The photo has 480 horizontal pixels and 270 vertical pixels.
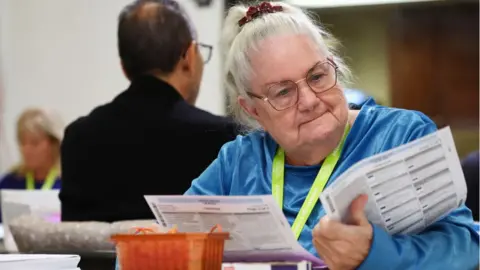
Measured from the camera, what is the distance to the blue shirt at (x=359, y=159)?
128cm

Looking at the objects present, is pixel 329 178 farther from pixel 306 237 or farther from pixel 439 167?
pixel 439 167

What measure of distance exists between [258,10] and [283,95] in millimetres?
193

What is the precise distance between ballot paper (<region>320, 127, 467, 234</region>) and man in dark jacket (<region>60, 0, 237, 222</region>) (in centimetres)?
93

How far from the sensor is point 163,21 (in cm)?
230

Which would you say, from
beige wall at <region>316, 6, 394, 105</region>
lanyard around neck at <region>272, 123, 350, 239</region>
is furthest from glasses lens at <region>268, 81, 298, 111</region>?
beige wall at <region>316, 6, 394, 105</region>

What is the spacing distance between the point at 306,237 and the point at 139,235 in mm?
406

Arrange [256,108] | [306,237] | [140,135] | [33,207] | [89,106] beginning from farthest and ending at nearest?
1. [89,106]
2. [33,207]
3. [140,135]
4. [256,108]
5. [306,237]

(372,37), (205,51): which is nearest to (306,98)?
(205,51)

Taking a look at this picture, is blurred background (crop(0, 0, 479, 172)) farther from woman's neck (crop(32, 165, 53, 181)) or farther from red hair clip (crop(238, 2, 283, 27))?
red hair clip (crop(238, 2, 283, 27))

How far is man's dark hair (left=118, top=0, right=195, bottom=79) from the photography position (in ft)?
7.55

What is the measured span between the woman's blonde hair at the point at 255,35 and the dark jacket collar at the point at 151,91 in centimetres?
59

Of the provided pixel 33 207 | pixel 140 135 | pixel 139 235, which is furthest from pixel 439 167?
pixel 33 207

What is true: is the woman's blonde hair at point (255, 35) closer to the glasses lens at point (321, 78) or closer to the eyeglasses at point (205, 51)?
the glasses lens at point (321, 78)

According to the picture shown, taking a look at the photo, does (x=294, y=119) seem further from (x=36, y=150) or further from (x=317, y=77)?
(x=36, y=150)
